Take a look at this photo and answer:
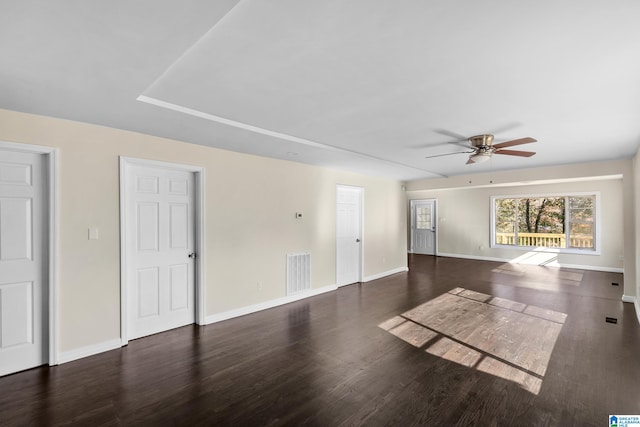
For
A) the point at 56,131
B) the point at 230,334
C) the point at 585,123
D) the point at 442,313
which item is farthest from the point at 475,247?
the point at 56,131

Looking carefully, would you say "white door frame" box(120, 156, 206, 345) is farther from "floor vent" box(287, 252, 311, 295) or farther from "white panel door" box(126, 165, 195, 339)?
"floor vent" box(287, 252, 311, 295)

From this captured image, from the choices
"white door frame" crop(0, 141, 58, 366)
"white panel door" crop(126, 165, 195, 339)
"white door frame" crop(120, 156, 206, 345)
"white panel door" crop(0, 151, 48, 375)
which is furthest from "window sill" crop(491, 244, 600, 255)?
"white panel door" crop(0, 151, 48, 375)

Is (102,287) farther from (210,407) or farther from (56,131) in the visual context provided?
(210,407)

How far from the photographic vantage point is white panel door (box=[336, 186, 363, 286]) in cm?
599

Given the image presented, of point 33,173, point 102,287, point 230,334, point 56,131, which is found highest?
point 56,131

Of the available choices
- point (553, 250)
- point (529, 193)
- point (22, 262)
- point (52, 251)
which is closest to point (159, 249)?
point (52, 251)

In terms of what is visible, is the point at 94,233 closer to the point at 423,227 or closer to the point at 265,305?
the point at 265,305

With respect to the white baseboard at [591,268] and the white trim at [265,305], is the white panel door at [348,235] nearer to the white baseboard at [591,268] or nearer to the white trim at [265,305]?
the white trim at [265,305]

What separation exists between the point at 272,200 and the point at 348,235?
2.14m

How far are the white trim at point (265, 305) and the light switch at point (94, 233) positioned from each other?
1.67m

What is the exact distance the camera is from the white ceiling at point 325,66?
1.40 m

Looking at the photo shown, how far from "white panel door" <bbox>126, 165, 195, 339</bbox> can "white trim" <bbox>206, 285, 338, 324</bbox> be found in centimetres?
34

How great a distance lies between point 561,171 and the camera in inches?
227

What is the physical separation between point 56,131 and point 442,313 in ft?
16.8
